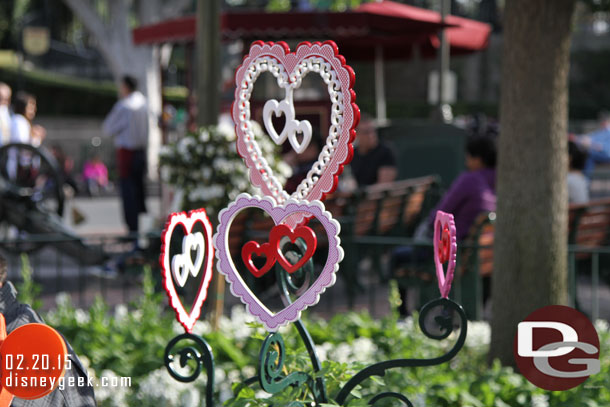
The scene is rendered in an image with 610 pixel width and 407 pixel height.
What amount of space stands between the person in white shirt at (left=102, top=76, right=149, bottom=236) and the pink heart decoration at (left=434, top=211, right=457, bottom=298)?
302 inches

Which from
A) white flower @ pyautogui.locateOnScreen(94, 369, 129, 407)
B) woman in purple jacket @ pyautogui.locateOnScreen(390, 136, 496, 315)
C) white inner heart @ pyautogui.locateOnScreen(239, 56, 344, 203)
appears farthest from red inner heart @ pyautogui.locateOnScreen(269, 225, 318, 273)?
woman in purple jacket @ pyautogui.locateOnScreen(390, 136, 496, 315)

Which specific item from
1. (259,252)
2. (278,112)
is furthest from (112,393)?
(278,112)

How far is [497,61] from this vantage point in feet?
107

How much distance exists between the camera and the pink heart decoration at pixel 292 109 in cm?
245

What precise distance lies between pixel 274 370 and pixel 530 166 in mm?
2059

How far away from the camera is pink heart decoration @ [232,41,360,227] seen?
2.45 metres

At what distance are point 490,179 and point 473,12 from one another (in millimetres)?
26847

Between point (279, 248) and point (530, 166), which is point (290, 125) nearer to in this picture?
point (279, 248)

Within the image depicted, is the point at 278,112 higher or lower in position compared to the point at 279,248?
higher

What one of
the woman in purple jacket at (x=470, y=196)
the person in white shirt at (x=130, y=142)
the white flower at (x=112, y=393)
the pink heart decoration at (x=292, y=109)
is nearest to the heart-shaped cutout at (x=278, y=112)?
the pink heart decoration at (x=292, y=109)

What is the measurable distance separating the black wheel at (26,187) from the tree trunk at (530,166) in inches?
182

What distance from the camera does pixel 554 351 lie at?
2486 millimetres

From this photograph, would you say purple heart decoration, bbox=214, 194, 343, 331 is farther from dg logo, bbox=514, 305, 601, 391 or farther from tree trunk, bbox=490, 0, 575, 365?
tree trunk, bbox=490, 0, 575, 365

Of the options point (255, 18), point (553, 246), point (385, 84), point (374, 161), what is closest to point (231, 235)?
point (374, 161)
